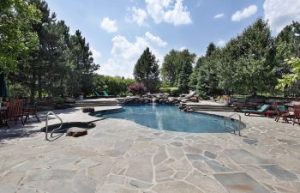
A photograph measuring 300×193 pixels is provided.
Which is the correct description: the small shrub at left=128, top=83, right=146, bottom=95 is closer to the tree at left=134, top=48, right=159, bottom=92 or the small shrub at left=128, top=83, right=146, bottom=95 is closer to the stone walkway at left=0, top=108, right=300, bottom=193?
the tree at left=134, top=48, right=159, bottom=92

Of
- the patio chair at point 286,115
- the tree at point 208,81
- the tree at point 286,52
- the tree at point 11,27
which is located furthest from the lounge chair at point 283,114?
the tree at point 208,81

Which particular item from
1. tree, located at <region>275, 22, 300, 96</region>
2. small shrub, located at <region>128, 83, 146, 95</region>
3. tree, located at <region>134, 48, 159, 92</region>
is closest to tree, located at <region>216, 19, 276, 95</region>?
tree, located at <region>275, 22, 300, 96</region>

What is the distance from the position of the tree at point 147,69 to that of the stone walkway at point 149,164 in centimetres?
3200

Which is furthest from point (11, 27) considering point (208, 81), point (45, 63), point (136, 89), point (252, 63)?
point (136, 89)

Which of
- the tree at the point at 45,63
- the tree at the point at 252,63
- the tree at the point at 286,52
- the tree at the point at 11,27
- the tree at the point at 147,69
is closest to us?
the tree at the point at 11,27

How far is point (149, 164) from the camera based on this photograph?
503cm

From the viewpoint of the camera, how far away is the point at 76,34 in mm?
27297

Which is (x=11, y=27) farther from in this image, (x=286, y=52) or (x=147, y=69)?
(x=147, y=69)

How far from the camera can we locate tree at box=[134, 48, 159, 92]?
39.3 m

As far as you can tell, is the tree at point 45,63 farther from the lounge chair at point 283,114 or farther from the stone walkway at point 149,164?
the lounge chair at point 283,114

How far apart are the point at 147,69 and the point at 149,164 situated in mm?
34808

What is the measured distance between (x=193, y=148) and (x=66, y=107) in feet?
42.0

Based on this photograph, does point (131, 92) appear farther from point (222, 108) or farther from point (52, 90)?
point (222, 108)

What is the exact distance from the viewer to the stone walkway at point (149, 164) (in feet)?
13.0
